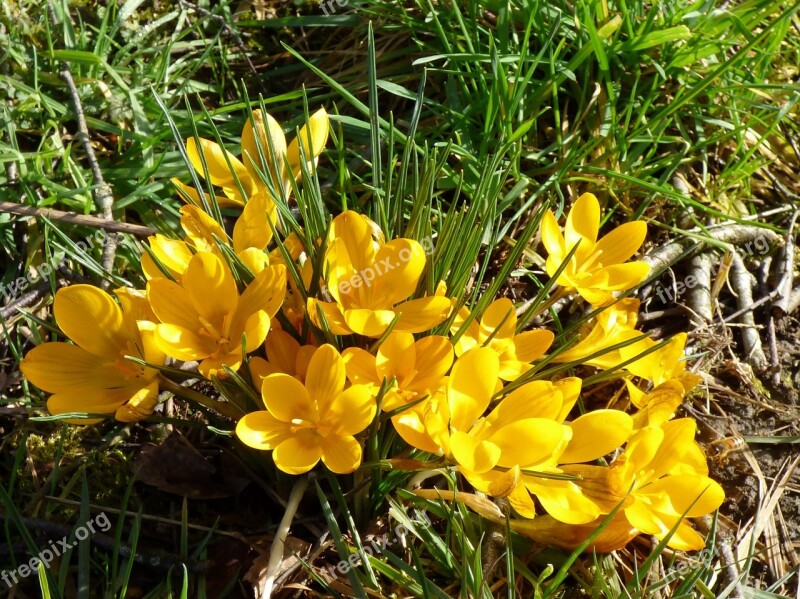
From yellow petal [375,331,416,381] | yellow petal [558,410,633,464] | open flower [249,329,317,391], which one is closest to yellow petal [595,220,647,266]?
yellow petal [558,410,633,464]

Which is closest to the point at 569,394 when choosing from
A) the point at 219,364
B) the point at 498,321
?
the point at 498,321

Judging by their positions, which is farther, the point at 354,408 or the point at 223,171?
the point at 223,171

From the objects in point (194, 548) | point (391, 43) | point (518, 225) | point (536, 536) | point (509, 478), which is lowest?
point (194, 548)

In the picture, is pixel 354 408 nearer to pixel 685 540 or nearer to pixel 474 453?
pixel 474 453

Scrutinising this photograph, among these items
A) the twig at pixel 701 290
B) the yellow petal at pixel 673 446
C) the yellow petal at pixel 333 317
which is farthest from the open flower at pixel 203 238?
the twig at pixel 701 290

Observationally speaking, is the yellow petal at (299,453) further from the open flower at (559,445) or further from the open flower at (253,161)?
the open flower at (253,161)

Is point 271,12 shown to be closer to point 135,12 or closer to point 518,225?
point 135,12

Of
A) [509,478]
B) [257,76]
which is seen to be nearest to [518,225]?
[257,76]
